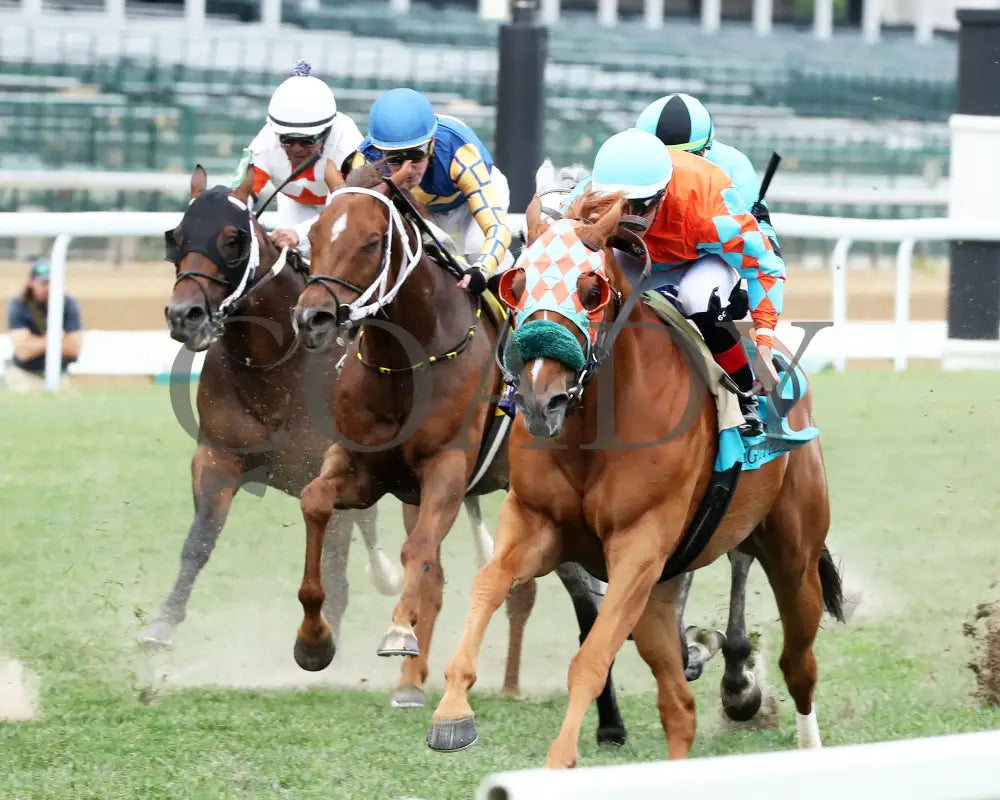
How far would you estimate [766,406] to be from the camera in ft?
14.5

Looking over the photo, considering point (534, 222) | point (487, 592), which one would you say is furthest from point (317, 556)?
point (534, 222)

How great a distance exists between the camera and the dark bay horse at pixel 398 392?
14.9 feet

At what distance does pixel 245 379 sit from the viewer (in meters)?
5.35

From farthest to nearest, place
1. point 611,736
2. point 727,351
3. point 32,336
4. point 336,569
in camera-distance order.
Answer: point 32,336, point 336,569, point 611,736, point 727,351

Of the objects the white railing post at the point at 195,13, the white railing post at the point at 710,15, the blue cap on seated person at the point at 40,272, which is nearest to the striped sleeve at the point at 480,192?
the blue cap on seated person at the point at 40,272

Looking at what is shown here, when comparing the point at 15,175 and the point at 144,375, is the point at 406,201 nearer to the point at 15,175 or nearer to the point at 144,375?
the point at 144,375

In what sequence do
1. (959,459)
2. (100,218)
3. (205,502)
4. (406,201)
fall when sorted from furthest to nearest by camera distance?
(100,218) → (959,459) → (205,502) → (406,201)

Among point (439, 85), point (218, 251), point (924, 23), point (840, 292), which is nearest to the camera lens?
point (218, 251)

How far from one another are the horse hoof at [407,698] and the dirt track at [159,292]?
7.48m

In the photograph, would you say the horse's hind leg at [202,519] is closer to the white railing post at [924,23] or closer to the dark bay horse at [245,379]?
the dark bay horse at [245,379]

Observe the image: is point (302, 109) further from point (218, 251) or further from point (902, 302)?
point (902, 302)

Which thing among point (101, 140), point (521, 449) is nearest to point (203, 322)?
point (521, 449)

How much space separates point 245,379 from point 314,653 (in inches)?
38.8

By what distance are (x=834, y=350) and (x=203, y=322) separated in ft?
16.3
